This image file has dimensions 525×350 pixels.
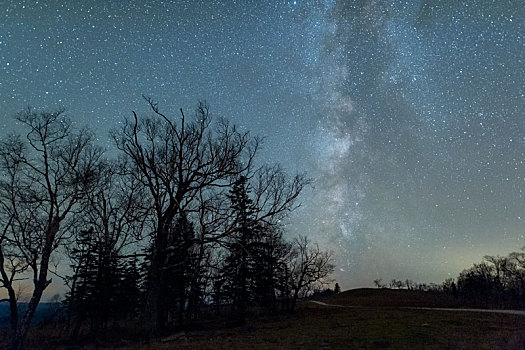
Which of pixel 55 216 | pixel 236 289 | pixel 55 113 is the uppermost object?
pixel 55 113

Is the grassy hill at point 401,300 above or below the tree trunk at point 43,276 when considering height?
below

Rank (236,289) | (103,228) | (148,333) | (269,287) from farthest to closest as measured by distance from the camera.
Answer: (269,287) < (236,289) < (103,228) < (148,333)

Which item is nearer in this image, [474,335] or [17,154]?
[474,335]

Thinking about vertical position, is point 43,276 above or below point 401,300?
above

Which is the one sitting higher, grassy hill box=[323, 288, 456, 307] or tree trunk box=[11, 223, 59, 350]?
tree trunk box=[11, 223, 59, 350]

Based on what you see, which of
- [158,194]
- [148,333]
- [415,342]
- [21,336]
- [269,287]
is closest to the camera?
[415,342]

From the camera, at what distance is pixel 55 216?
1920 cm

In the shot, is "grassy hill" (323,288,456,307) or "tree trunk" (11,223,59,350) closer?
"tree trunk" (11,223,59,350)

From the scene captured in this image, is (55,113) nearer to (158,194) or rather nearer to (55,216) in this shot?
(55,216)

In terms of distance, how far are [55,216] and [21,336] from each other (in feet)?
20.4

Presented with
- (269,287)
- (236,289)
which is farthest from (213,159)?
(269,287)

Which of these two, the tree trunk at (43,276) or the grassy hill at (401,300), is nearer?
the tree trunk at (43,276)

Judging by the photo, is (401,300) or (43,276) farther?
(401,300)

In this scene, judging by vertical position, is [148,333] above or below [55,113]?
below
